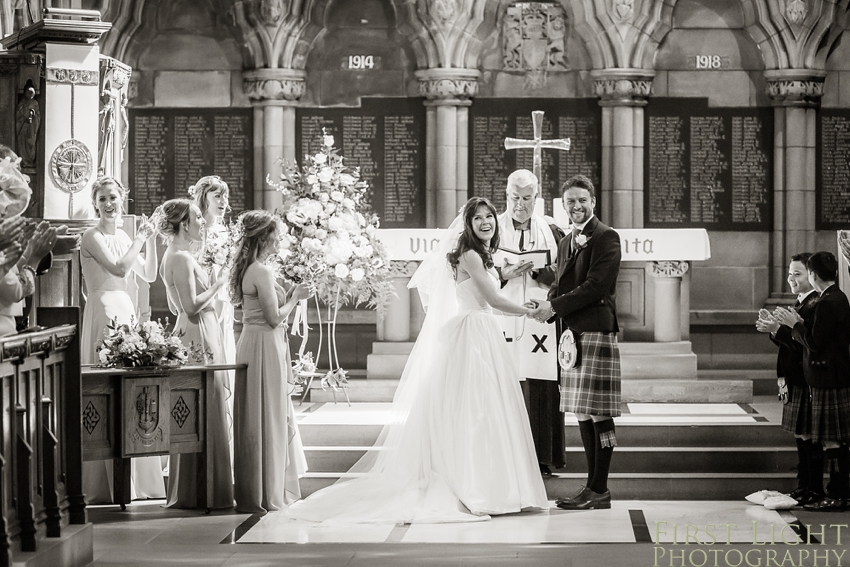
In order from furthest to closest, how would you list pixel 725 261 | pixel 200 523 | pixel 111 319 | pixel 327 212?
pixel 725 261, pixel 327 212, pixel 111 319, pixel 200 523

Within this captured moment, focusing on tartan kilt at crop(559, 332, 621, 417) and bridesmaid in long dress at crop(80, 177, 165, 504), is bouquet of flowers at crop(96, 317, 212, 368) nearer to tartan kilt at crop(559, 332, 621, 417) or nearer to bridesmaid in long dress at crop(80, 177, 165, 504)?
bridesmaid in long dress at crop(80, 177, 165, 504)

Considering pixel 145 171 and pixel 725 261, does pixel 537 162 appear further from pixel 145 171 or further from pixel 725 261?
pixel 145 171

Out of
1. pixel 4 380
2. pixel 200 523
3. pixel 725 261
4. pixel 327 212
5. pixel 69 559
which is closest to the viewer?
pixel 4 380

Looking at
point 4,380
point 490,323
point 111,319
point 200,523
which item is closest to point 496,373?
point 490,323

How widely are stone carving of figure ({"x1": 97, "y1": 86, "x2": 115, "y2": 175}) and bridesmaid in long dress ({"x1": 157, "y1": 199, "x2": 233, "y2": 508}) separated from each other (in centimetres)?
114

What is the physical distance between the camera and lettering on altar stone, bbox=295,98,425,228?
12.5m

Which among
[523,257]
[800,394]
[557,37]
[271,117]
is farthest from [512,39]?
[800,394]

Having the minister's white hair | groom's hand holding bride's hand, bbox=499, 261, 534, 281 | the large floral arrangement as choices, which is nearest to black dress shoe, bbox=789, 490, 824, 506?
groom's hand holding bride's hand, bbox=499, 261, 534, 281

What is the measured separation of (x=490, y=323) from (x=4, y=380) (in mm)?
2959

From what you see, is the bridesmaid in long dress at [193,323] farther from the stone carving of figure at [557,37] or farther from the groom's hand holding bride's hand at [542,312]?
the stone carving of figure at [557,37]

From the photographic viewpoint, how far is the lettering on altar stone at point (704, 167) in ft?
40.9

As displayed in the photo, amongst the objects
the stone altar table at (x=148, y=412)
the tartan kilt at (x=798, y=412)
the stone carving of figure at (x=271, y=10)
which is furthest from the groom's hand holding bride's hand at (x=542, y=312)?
the stone carving of figure at (x=271, y=10)

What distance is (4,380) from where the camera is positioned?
5098 millimetres

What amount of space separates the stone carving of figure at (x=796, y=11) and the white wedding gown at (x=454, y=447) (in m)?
6.13
